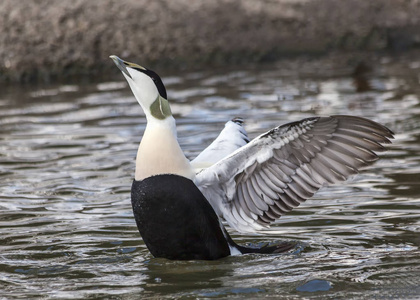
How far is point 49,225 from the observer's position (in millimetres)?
7355

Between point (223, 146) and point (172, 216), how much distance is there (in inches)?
44.3

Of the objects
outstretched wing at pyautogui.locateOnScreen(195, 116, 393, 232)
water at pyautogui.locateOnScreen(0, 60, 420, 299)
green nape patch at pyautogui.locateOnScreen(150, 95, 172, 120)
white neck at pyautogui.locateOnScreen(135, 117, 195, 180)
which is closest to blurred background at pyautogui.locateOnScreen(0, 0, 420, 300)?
water at pyautogui.locateOnScreen(0, 60, 420, 299)

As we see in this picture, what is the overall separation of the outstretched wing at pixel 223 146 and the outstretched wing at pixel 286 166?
365mm

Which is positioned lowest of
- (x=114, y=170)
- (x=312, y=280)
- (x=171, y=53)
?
(x=312, y=280)

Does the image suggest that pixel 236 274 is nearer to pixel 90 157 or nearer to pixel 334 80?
pixel 90 157

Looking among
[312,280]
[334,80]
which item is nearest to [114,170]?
[312,280]

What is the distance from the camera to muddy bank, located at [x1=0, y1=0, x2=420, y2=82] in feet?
49.2

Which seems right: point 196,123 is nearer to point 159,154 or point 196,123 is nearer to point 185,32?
point 185,32

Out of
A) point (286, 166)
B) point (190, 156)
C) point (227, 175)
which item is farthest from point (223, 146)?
point (190, 156)

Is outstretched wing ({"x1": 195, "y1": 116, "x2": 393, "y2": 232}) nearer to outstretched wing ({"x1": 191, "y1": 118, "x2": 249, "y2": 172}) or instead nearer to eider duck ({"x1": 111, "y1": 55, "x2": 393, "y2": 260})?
eider duck ({"x1": 111, "y1": 55, "x2": 393, "y2": 260})

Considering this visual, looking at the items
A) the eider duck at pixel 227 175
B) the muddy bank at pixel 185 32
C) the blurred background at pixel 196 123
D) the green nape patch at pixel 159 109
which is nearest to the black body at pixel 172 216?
the eider duck at pixel 227 175

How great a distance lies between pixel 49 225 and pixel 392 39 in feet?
35.0

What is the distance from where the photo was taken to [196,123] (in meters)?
11.4

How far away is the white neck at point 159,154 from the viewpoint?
6.00 m
